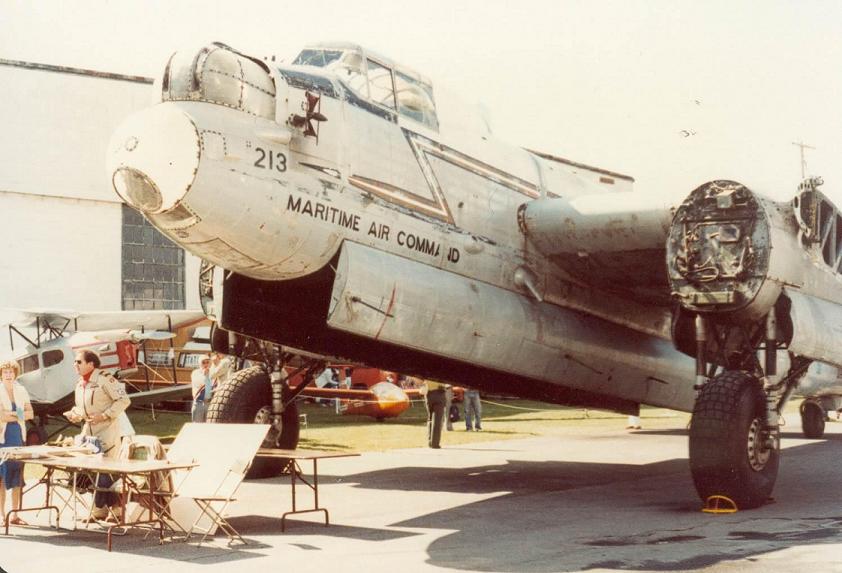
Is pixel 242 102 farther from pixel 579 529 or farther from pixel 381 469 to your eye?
pixel 381 469

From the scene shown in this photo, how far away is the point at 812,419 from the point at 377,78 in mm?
15530

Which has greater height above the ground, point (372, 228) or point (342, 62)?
point (342, 62)

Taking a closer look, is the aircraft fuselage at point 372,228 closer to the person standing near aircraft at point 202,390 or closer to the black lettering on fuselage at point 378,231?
the black lettering on fuselage at point 378,231

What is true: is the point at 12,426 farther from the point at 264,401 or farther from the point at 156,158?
the point at 264,401

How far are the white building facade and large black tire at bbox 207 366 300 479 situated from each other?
12.3 ft

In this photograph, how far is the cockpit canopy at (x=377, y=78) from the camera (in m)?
11.3

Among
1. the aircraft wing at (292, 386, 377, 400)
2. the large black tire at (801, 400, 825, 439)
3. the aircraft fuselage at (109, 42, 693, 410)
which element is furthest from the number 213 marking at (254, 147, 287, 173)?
the aircraft wing at (292, 386, 377, 400)

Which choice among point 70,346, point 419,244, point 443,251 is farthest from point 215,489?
point 70,346

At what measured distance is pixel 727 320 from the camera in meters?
11.3

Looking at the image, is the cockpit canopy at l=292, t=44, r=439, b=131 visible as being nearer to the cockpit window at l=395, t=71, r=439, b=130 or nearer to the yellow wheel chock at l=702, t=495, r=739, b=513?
the cockpit window at l=395, t=71, r=439, b=130

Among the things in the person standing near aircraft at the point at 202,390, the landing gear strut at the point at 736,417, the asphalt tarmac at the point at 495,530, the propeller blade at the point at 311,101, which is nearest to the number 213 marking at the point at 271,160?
the propeller blade at the point at 311,101

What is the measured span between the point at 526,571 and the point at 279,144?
4604 millimetres

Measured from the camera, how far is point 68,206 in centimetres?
2602

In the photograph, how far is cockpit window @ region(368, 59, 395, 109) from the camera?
11.5 metres
